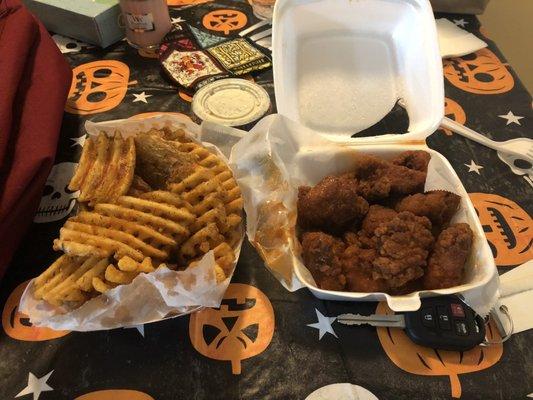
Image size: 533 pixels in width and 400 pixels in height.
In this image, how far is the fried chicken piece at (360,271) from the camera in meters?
0.78

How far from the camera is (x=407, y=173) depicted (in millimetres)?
902

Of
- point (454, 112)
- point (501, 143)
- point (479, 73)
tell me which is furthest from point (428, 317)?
point (479, 73)

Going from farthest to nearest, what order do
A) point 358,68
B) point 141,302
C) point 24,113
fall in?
point 358,68 → point 24,113 → point 141,302

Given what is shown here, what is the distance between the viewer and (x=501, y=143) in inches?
45.9

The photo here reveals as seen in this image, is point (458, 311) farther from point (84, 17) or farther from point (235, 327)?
point (84, 17)

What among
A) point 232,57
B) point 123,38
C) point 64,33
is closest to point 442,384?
point 232,57

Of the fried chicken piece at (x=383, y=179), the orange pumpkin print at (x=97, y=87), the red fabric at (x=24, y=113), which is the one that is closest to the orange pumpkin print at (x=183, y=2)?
the orange pumpkin print at (x=97, y=87)

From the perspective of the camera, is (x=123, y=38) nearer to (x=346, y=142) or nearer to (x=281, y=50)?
(x=281, y=50)

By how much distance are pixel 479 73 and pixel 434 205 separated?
78 cm

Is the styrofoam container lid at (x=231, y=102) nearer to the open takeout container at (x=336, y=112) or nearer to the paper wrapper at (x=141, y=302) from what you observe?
the open takeout container at (x=336, y=112)

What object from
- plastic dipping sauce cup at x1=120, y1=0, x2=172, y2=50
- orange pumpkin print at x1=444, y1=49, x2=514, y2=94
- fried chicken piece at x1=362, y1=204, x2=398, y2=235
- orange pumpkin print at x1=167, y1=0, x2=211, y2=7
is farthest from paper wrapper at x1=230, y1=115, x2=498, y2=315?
orange pumpkin print at x1=167, y1=0, x2=211, y2=7

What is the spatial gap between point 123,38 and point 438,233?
3.93 ft

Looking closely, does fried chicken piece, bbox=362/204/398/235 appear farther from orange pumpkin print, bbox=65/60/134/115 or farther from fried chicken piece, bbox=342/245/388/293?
orange pumpkin print, bbox=65/60/134/115

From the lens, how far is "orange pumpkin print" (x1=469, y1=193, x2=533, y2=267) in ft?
3.08
